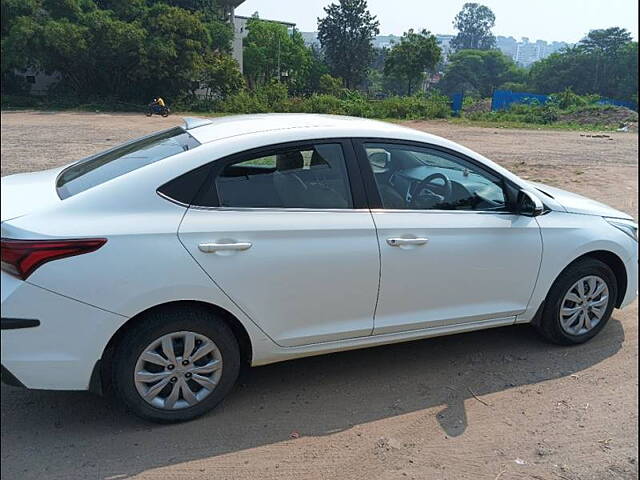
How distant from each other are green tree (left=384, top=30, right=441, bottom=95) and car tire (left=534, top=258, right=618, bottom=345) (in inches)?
68.1

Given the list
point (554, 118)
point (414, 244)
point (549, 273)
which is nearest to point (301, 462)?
point (414, 244)

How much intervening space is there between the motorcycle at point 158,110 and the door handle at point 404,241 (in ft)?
5.21

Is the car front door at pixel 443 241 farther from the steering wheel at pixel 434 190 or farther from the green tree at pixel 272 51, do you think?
the green tree at pixel 272 51

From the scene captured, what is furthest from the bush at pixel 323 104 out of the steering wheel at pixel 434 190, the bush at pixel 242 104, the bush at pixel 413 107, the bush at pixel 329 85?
the steering wheel at pixel 434 190

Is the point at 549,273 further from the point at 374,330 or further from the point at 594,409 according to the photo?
the point at 374,330

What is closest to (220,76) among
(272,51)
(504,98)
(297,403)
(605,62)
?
(272,51)

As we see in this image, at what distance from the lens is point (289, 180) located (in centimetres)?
290

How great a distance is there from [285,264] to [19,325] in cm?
118

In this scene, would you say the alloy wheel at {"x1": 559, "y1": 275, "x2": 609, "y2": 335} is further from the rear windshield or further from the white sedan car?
the rear windshield

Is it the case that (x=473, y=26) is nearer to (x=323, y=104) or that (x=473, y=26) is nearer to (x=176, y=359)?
(x=323, y=104)

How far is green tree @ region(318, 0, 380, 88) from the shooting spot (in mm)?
3473

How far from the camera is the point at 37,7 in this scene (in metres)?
2.29

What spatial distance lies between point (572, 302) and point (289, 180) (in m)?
2.07

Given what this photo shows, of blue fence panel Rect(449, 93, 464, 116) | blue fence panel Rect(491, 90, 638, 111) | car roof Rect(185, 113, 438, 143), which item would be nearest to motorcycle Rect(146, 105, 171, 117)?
car roof Rect(185, 113, 438, 143)
